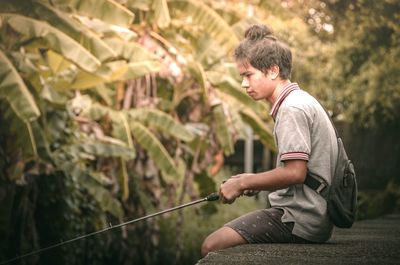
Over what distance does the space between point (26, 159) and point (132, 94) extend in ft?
10.3

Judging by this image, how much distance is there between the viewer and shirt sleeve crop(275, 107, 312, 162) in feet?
13.0

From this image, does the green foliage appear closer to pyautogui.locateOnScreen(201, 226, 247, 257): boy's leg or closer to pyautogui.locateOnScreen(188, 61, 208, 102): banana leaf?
pyautogui.locateOnScreen(188, 61, 208, 102): banana leaf

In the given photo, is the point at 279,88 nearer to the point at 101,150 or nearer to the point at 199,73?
the point at 101,150

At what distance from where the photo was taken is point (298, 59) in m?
16.5

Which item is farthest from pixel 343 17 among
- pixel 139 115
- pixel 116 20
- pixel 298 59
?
pixel 116 20

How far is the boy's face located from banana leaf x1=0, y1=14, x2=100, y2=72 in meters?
3.54

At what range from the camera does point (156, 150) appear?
10625 millimetres

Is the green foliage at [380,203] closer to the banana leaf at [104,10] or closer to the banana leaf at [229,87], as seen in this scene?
the banana leaf at [229,87]

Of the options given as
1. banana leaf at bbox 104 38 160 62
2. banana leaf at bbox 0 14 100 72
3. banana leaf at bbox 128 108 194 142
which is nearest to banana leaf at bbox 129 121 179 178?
banana leaf at bbox 128 108 194 142

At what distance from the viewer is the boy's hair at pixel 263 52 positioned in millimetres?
4203

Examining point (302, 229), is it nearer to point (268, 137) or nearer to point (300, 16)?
point (268, 137)

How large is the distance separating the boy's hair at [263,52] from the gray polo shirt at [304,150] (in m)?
0.13

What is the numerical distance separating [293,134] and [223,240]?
2.36 feet

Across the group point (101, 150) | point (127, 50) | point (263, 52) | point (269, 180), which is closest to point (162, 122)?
point (101, 150)
